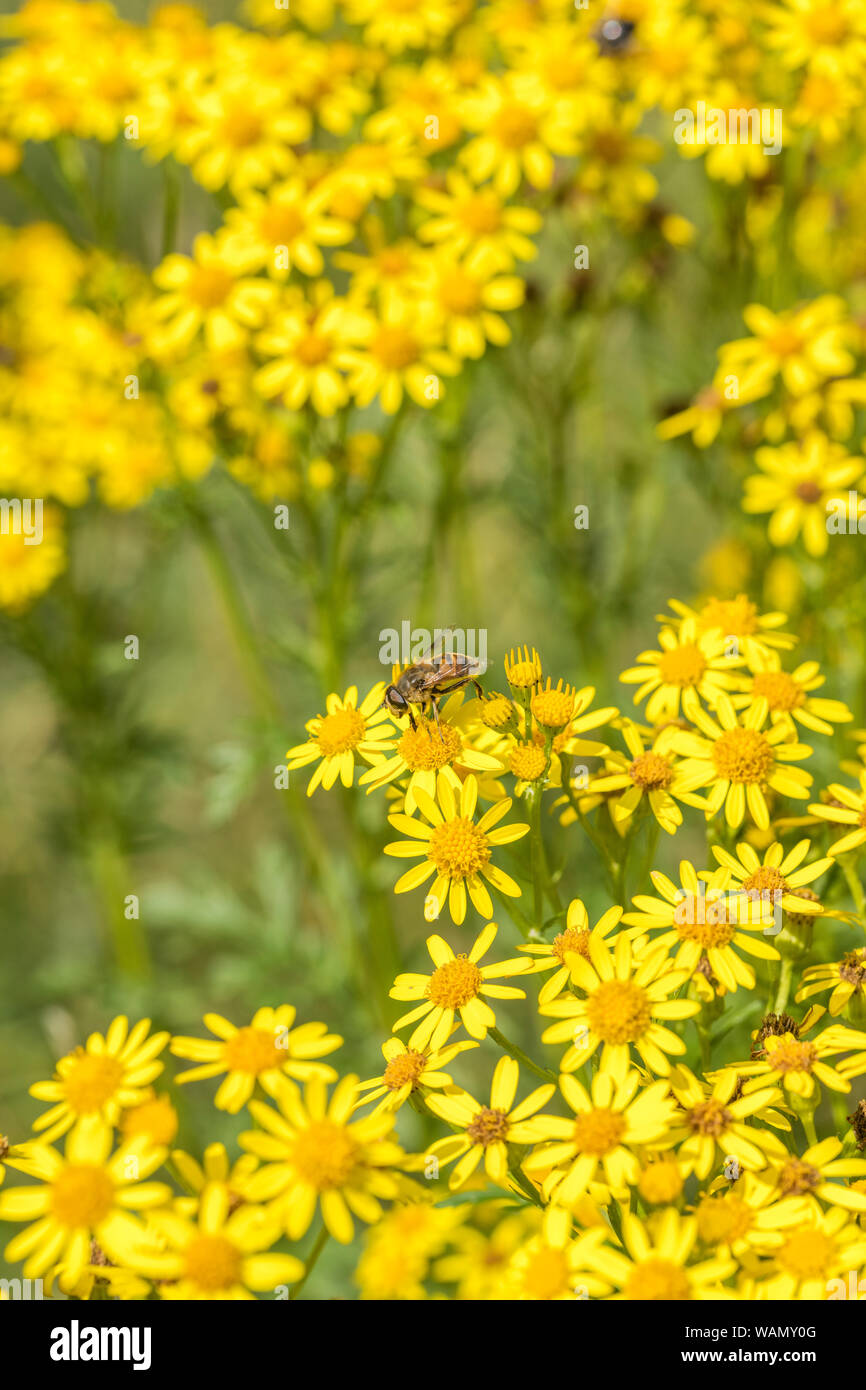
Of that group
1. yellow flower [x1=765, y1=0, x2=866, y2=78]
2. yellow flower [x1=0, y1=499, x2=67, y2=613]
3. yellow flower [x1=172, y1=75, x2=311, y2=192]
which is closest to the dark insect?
yellow flower [x1=172, y1=75, x2=311, y2=192]

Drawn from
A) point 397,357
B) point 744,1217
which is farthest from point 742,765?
point 397,357

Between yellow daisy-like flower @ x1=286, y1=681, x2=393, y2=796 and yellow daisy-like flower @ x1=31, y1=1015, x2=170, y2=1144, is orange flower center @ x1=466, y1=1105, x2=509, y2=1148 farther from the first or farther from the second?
yellow daisy-like flower @ x1=286, y1=681, x2=393, y2=796

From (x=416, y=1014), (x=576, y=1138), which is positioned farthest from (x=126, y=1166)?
(x=576, y=1138)

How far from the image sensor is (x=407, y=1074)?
2283 mm

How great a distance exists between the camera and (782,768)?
2611mm

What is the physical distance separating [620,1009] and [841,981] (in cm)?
51

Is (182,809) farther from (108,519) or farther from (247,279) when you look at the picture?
(247,279)

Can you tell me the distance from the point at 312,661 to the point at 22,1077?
2658 millimetres

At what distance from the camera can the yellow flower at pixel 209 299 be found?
384 cm

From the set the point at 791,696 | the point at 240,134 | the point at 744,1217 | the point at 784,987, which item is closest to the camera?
the point at 744,1217

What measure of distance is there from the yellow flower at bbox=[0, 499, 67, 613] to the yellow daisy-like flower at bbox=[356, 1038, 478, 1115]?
285 cm

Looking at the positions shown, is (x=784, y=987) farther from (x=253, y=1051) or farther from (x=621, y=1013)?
(x=253, y=1051)

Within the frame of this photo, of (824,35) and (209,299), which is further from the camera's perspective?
(824,35)

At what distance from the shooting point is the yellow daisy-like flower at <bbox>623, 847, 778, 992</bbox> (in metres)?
2.28
